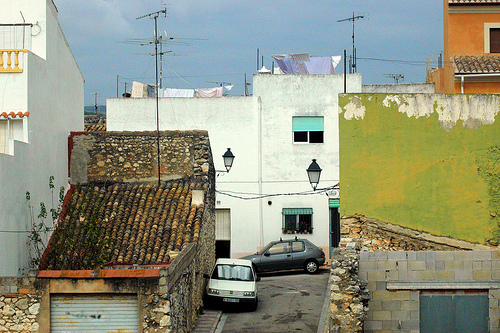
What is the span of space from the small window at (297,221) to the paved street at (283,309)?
370 centimetres

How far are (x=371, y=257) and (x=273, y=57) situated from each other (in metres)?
19.5

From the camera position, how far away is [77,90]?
20.5 m

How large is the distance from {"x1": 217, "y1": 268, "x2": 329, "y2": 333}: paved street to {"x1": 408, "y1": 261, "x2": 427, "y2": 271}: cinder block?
4.12m

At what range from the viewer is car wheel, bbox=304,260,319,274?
2489 centimetres

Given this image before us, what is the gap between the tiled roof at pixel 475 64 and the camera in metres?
21.7

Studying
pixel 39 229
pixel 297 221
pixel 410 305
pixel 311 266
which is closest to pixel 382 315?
pixel 410 305

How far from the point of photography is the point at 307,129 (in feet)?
94.0

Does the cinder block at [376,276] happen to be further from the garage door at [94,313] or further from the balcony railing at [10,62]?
the balcony railing at [10,62]

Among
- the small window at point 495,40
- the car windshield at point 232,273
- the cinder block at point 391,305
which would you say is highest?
the small window at point 495,40

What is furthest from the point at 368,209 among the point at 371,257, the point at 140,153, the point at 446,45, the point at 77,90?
the point at 446,45

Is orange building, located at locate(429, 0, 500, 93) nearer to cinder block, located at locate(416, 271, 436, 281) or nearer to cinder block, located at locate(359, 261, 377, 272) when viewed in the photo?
cinder block, located at locate(416, 271, 436, 281)

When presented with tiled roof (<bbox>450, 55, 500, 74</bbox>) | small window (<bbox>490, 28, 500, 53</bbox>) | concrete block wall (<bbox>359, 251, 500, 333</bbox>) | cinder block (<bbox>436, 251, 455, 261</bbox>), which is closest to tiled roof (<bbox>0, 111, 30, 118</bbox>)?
concrete block wall (<bbox>359, 251, 500, 333</bbox>)

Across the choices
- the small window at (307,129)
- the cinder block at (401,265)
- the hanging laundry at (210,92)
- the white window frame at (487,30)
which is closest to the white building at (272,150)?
the small window at (307,129)

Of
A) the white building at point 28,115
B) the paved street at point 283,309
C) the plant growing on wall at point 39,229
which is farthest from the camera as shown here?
the paved street at point 283,309
